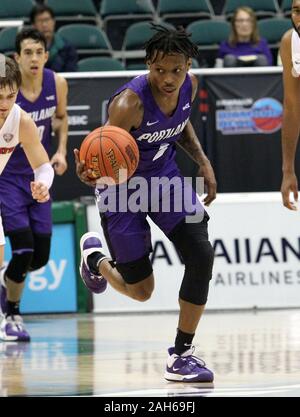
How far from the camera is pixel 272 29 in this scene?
13.6m

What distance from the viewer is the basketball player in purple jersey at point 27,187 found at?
348 inches

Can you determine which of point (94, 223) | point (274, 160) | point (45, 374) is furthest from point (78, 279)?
point (45, 374)

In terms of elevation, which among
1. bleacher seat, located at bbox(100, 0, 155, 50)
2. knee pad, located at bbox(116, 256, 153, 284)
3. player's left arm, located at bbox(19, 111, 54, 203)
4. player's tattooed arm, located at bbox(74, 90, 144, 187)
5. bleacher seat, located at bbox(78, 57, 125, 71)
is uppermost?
bleacher seat, located at bbox(100, 0, 155, 50)

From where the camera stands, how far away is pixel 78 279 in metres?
10.4

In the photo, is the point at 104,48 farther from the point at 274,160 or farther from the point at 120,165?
the point at 120,165

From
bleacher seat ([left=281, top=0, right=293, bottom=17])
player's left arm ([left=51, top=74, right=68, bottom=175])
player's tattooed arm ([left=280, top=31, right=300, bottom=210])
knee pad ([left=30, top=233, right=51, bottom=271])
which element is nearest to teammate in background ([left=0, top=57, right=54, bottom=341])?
player's tattooed arm ([left=280, top=31, right=300, bottom=210])

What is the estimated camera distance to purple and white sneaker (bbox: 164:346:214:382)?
6.24 metres

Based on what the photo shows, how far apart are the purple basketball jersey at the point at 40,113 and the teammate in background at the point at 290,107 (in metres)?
3.14

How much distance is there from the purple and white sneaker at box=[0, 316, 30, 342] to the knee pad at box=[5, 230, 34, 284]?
363mm

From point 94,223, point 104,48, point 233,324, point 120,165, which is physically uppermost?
point 104,48

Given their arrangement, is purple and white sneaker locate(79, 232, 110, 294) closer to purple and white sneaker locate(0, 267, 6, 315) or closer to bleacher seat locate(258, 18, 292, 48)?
purple and white sneaker locate(0, 267, 6, 315)

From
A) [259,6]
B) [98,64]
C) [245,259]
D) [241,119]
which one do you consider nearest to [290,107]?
[245,259]

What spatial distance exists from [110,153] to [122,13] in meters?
8.09
